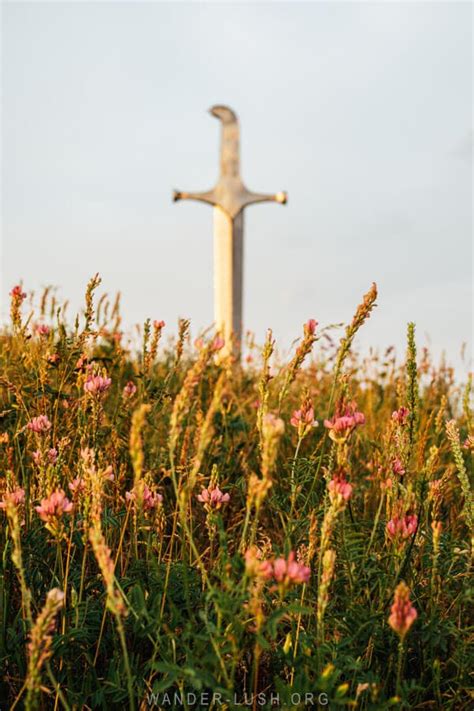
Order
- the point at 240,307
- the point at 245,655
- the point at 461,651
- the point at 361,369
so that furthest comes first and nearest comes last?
the point at 240,307 → the point at 361,369 → the point at 245,655 → the point at 461,651

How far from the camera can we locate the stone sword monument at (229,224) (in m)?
8.34

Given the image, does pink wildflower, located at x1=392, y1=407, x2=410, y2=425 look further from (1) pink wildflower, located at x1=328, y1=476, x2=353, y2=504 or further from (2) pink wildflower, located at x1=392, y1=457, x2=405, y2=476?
(1) pink wildflower, located at x1=328, y1=476, x2=353, y2=504

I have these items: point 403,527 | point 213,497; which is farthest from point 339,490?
point 213,497

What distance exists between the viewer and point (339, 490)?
1395mm

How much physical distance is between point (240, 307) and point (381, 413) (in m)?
3.86

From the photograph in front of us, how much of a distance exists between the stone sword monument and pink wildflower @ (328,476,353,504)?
6.80 m

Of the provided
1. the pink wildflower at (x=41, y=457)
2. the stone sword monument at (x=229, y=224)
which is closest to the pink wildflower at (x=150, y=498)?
the pink wildflower at (x=41, y=457)

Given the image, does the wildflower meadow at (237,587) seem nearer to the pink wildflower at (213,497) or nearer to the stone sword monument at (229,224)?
the pink wildflower at (213,497)

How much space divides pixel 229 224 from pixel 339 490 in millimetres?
7229

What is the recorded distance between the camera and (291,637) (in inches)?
67.6

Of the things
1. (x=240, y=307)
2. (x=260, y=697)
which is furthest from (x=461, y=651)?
(x=240, y=307)

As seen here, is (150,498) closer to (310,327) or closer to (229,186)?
(310,327)

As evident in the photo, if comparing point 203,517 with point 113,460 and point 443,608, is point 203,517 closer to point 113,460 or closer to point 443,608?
point 113,460

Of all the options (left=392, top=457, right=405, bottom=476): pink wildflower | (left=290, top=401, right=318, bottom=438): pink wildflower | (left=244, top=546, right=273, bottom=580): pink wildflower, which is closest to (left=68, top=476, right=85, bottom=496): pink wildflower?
(left=290, top=401, right=318, bottom=438): pink wildflower
